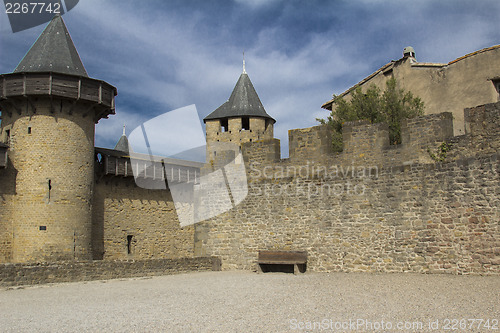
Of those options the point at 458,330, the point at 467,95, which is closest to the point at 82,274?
the point at 458,330

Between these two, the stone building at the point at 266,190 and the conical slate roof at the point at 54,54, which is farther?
the conical slate roof at the point at 54,54

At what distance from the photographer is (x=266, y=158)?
42.6 feet

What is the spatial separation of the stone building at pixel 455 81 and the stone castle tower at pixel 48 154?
11381 millimetres

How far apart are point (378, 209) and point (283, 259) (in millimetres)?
2739

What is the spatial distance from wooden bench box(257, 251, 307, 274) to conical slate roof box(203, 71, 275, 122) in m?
17.3

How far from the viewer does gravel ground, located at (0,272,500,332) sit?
580 cm

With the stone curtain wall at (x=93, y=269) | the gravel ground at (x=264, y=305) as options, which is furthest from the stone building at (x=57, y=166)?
the gravel ground at (x=264, y=305)

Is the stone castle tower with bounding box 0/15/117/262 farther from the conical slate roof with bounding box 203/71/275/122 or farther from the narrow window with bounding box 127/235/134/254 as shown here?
the conical slate roof with bounding box 203/71/275/122

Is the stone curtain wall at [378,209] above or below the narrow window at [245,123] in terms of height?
below

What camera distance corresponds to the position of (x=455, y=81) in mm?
15109

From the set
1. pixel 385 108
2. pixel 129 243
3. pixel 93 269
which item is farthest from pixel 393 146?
pixel 129 243

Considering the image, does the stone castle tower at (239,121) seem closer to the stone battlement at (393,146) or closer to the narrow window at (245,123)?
the narrow window at (245,123)

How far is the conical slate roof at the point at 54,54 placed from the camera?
54.7 ft

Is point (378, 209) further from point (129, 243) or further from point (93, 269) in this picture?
point (129, 243)
